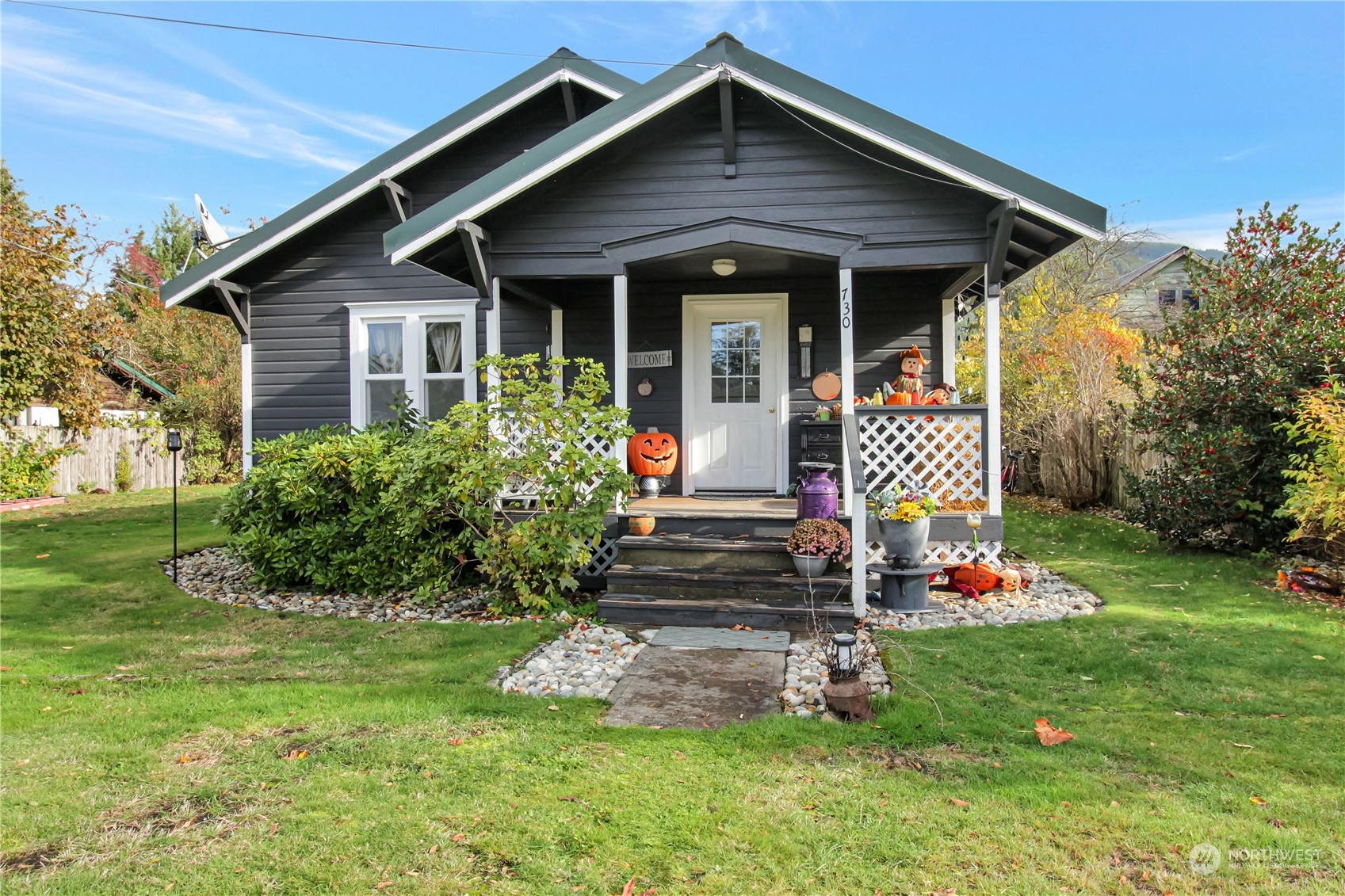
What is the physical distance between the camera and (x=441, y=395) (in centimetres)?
905

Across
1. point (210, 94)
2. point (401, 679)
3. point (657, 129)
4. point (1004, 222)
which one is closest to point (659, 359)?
point (657, 129)

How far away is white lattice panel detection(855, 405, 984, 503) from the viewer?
674 cm

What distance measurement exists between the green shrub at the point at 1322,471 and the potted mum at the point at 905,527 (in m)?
3.24

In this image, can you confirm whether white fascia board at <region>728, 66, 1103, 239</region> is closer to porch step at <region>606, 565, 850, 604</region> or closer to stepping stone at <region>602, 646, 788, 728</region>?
porch step at <region>606, 565, 850, 604</region>

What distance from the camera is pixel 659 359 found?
8688 mm

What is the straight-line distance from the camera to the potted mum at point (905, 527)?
20.0 ft

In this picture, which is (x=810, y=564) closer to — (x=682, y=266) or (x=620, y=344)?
(x=620, y=344)

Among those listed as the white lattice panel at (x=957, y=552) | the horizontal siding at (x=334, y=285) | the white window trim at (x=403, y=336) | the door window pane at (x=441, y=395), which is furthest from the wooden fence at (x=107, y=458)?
the white lattice panel at (x=957, y=552)

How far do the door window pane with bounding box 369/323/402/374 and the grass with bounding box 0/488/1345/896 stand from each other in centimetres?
443

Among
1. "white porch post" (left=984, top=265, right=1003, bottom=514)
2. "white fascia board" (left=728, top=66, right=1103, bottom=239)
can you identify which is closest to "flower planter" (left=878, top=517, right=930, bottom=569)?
"white porch post" (left=984, top=265, right=1003, bottom=514)

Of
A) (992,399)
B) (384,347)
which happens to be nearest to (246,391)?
(384,347)

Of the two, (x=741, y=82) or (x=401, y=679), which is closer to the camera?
(x=401, y=679)

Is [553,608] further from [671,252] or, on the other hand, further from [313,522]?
[671,252]

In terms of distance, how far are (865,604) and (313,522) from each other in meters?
5.04
